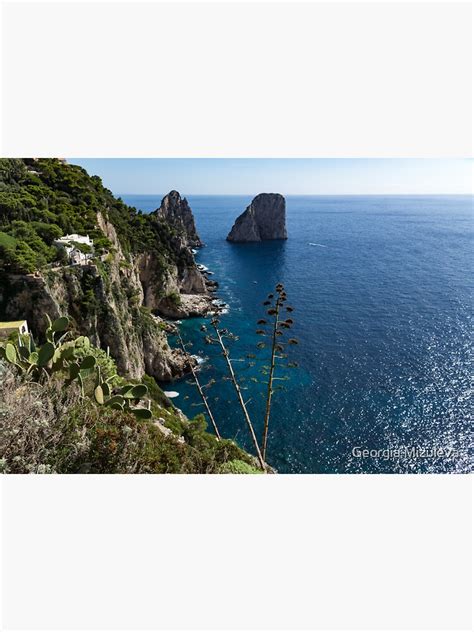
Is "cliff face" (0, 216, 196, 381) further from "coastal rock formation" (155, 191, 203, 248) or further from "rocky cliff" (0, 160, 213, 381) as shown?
"coastal rock formation" (155, 191, 203, 248)

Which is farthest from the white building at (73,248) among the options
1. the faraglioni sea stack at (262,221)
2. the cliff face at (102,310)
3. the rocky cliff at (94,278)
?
the faraglioni sea stack at (262,221)

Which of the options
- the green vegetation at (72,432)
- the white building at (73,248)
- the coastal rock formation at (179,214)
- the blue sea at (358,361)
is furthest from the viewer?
the coastal rock formation at (179,214)

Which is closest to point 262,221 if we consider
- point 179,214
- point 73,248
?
point 179,214

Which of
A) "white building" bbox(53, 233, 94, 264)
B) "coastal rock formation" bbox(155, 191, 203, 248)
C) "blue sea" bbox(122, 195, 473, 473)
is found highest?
"coastal rock formation" bbox(155, 191, 203, 248)

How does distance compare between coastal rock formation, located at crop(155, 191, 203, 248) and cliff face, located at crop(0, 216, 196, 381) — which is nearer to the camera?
cliff face, located at crop(0, 216, 196, 381)

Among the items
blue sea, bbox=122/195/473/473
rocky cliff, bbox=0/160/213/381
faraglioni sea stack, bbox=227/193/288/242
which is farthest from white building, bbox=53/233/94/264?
faraglioni sea stack, bbox=227/193/288/242

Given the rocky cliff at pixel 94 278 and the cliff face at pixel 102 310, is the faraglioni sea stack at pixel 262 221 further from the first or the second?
the cliff face at pixel 102 310
